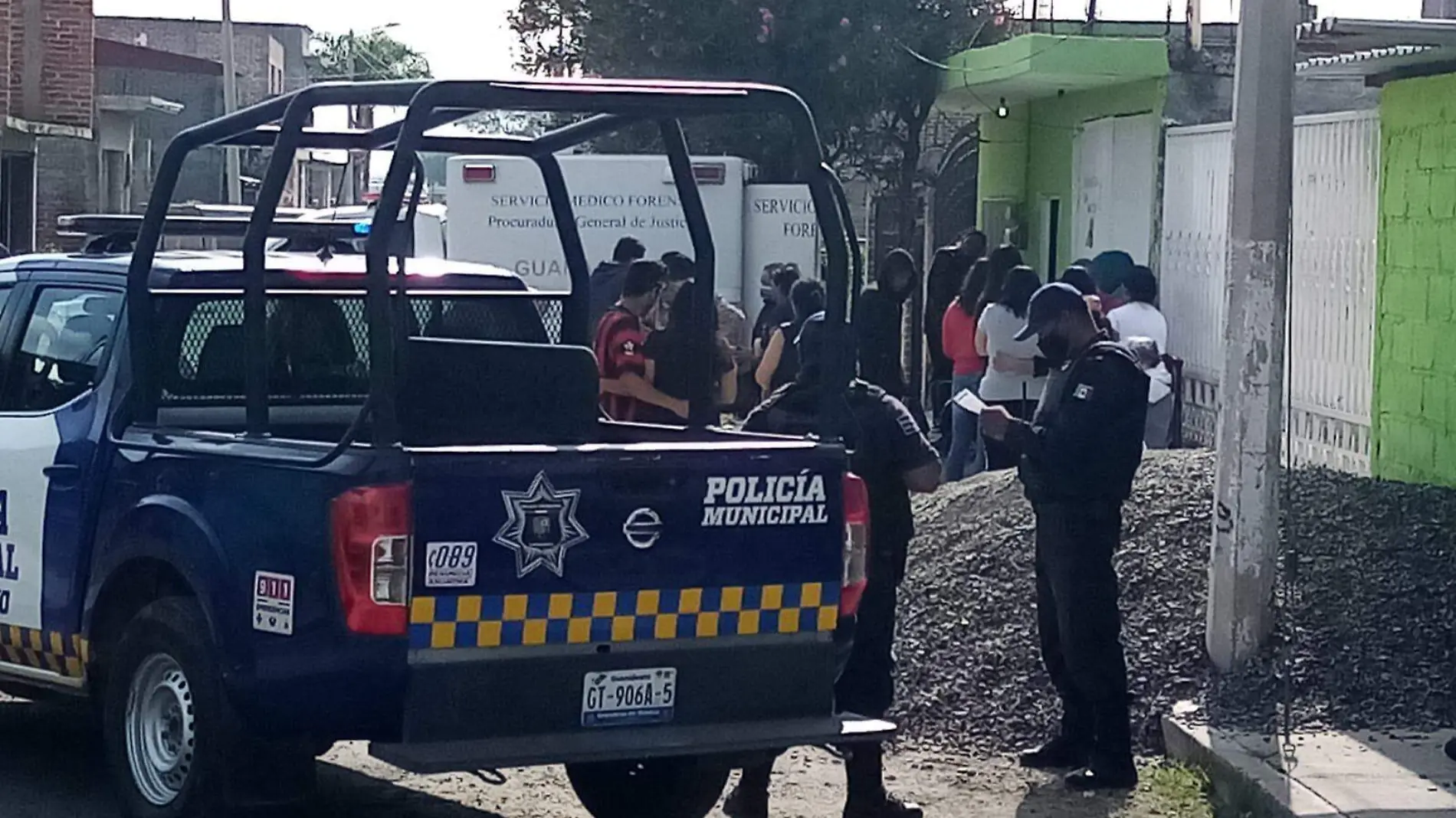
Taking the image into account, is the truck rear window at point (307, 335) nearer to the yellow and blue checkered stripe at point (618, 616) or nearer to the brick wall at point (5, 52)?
the yellow and blue checkered stripe at point (618, 616)

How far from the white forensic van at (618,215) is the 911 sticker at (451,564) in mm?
13656

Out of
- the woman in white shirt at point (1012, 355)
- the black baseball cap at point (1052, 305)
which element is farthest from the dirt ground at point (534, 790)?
the woman in white shirt at point (1012, 355)

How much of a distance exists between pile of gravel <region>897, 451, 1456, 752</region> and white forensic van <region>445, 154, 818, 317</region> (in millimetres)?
9532

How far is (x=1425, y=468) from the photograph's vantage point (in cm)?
1094

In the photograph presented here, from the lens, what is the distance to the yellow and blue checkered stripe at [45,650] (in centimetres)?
701

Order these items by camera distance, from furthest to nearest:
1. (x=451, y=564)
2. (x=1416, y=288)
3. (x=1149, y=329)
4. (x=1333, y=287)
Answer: (x=1149, y=329)
(x=1333, y=287)
(x=1416, y=288)
(x=451, y=564)

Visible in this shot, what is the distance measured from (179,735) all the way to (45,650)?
947 mm

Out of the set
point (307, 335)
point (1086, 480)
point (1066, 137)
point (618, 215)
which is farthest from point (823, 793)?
point (1066, 137)

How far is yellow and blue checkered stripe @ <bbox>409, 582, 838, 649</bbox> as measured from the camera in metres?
5.87

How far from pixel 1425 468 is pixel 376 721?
22.1ft

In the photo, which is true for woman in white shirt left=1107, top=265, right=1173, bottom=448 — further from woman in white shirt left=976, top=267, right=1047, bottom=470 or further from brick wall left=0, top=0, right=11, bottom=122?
brick wall left=0, top=0, right=11, bottom=122

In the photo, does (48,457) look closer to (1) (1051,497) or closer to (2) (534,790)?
(2) (534,790)

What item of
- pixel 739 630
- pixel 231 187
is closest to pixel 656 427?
pixel 739 630

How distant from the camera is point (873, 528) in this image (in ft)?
23.9
